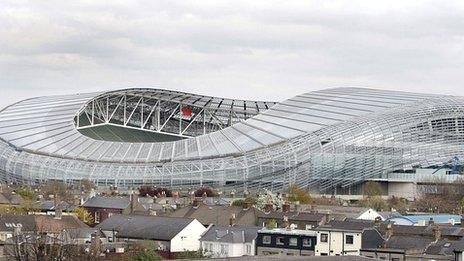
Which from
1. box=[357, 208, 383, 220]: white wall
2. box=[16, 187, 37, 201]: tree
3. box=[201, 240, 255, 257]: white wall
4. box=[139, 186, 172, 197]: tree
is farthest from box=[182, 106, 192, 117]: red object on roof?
box=[201, 240, 255, 257]: white wall

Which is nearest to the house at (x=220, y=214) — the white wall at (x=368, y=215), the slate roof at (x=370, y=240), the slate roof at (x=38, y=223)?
the white wall at (x=368, y=215)

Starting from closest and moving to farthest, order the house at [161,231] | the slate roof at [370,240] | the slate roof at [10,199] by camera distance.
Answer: the slate roof at [370,240] < the house at [161,231] < the slate roof at [10,199]

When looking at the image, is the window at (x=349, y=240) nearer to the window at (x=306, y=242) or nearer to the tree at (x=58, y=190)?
the window at (x=306, y=242)

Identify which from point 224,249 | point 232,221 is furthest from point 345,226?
point 232,221

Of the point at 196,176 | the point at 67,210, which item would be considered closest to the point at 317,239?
the point at 67,210

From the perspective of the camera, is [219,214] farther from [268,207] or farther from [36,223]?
[36,223]

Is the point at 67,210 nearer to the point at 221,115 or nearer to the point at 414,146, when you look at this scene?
the point at 414,146
